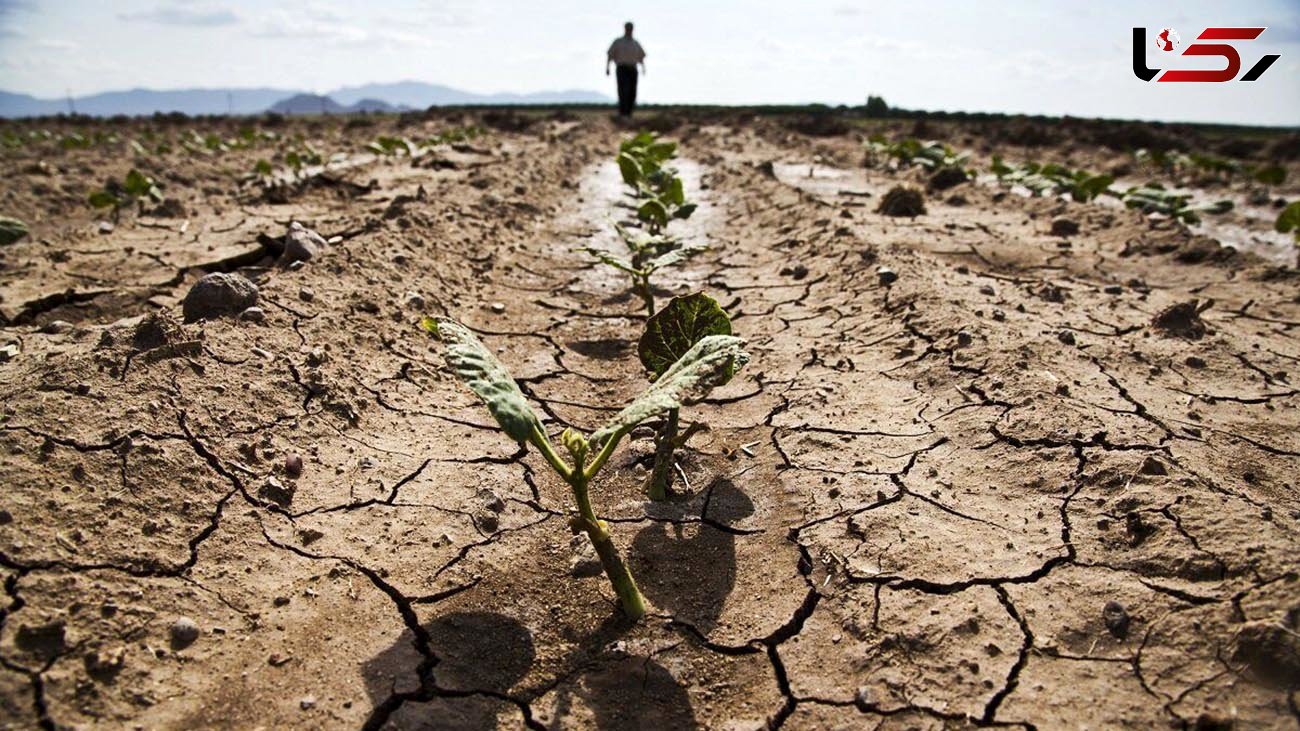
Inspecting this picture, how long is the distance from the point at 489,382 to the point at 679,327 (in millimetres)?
984

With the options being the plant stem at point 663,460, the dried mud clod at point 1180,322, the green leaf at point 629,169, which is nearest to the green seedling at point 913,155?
the green leaf at point 629,169

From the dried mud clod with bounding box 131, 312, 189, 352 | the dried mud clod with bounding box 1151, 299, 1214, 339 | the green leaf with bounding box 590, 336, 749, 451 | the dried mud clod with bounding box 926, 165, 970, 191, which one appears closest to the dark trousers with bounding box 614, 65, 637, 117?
the dried mud clod with bounding box 926, 165, 970, 191

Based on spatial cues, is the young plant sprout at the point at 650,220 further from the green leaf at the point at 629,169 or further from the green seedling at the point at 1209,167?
the green seedling at the point at 1209,167

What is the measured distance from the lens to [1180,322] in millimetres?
3877

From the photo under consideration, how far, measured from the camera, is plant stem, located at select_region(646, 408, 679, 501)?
105 inches

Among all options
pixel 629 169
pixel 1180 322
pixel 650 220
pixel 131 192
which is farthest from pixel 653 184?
pixel 1180 322

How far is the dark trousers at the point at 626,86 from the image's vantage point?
55.1 ft

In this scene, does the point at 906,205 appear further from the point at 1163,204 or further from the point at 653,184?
Answer: the point at 653,184

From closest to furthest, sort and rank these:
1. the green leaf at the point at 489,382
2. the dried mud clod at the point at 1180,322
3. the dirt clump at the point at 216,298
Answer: the green leaf at the point at 489,382
the dirt clump at the point at 216,298
the dried mud clod at the point at 1180,322

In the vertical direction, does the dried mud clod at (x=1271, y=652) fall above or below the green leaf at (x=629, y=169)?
below

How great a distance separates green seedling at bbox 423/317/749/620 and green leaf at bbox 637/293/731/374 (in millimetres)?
447

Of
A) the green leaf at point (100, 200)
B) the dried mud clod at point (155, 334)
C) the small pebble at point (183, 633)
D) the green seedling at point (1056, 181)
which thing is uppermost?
the green seedling at point (1056, 181)

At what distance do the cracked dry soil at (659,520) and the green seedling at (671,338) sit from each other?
121mm

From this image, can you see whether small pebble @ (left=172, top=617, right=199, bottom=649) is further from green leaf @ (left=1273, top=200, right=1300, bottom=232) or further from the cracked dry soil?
green leaf @ (left=1273, top=200, right=1300, bottom=232)
